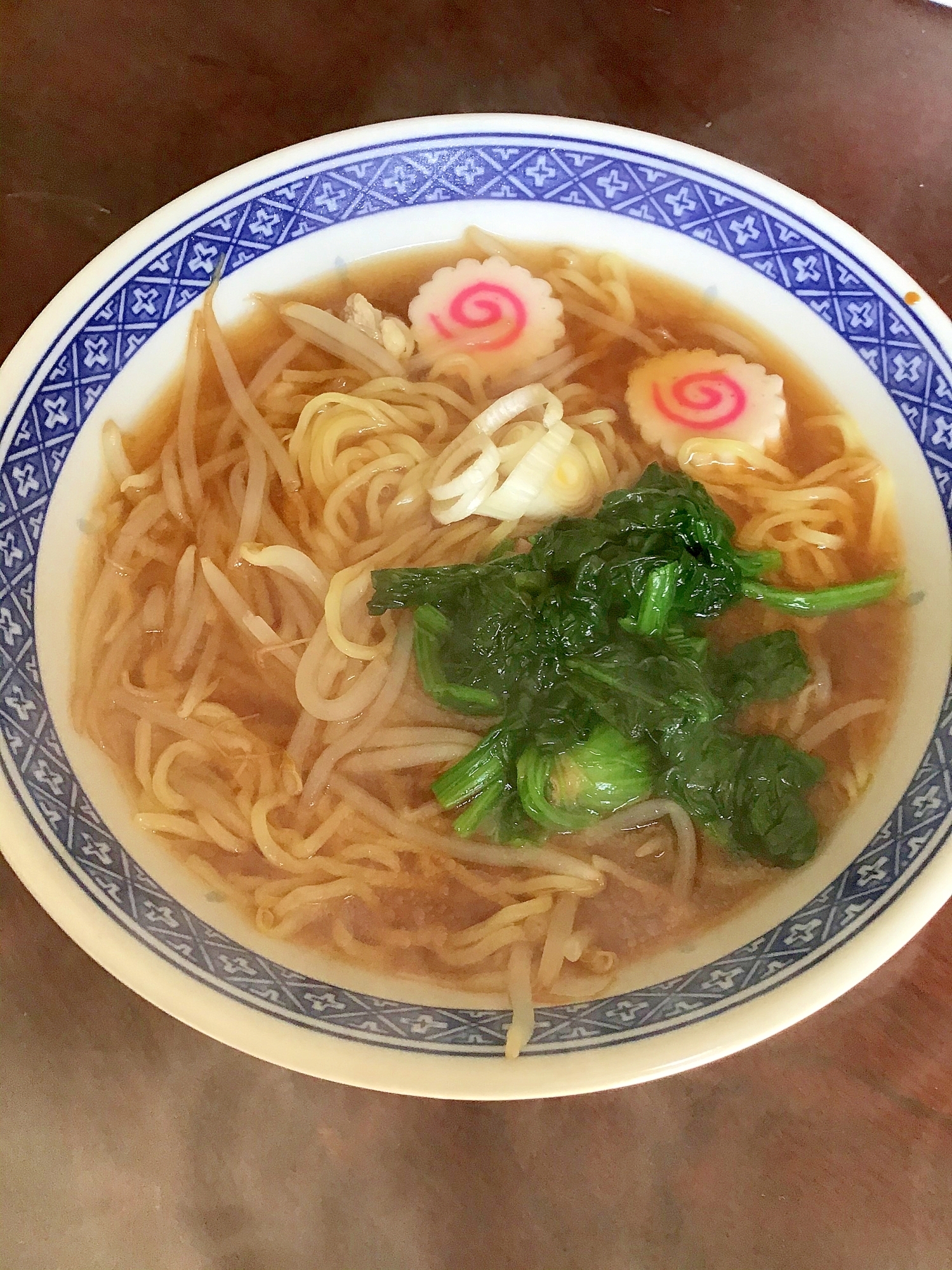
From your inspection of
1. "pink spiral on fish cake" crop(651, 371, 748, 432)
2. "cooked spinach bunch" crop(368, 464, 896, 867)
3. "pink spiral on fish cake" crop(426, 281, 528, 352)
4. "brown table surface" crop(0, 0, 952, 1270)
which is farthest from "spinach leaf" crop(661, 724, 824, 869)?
"pink spiral on fish cake" crop(426, 281, 528, 352)

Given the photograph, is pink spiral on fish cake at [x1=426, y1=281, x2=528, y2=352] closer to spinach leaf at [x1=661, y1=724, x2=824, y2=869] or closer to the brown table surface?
spinach leaf at [x1=661, y1=724, x2=824, y2=869]

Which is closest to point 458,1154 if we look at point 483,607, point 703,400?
point 483,607

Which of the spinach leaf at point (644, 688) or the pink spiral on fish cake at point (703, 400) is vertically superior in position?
the pink spiral on fish cake at point (703, 400)

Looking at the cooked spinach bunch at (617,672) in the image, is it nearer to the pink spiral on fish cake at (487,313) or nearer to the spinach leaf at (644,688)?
the spinach leaf at (644,688)

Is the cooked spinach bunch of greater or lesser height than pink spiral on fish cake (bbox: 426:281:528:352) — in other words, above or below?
below

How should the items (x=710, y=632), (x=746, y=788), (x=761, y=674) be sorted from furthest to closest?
(x=710, y=632) → (x=761, y=674) → (x=746, y=788)

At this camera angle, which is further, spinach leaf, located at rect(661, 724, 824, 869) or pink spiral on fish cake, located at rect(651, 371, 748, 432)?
pink spiral on fish cake, located at rect(651, 371, 748, 432)

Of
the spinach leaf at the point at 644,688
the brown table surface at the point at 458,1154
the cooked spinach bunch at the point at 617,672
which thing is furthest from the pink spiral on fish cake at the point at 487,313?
the brown table surface at the point at 458,1154

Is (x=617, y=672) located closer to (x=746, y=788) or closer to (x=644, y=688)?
(x=644, y=688)

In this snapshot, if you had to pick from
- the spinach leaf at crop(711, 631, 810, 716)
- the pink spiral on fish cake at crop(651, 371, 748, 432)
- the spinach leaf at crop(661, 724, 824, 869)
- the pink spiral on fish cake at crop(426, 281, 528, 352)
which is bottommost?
the spinach leaf at crop(661, 724, 824, 869)
